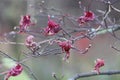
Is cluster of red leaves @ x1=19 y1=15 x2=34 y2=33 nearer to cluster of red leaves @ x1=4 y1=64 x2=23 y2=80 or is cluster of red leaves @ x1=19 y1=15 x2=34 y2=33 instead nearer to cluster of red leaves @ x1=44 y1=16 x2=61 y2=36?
cluster of red leaves @ x1=44 y1=16 x2=61 y2=36

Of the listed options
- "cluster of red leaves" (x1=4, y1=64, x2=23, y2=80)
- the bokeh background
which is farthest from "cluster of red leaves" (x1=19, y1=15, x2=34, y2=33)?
the bokeh background

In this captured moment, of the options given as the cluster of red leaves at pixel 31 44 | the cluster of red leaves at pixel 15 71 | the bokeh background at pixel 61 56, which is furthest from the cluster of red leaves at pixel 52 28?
the bokeh background at pixel 61 56

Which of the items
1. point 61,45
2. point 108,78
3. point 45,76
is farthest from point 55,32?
point 45,76

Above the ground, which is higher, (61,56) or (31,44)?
(31,44)

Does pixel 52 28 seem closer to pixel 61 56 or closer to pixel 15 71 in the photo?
pixel 15 71

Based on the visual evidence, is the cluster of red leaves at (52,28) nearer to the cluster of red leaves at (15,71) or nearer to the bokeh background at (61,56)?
the cluster of red leaves at (15,71)

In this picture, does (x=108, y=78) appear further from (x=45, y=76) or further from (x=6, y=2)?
(x=6, y=2)

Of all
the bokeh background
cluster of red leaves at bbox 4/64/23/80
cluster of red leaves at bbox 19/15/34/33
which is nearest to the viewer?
cluster of red leaves at bbox 4/64/23/80

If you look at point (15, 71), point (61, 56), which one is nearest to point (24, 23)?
point (15, 71)

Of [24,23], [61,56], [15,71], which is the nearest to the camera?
[15,71]

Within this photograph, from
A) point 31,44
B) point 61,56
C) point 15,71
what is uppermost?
point 31,44

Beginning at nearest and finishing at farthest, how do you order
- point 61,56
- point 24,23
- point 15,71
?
point 15,71, point 24,23, point 61,56
